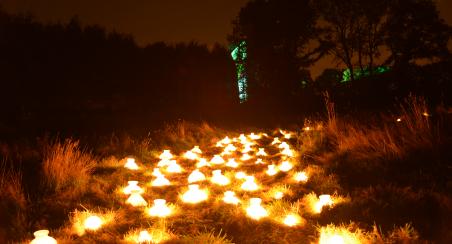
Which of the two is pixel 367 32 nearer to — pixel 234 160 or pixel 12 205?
pixel 234 160

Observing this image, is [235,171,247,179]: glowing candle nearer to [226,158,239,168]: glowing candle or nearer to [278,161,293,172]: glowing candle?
[278,161,293,172]: glowing candle

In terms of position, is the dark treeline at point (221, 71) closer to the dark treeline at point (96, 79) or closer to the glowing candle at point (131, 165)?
the dark treeline at point (96, 79)

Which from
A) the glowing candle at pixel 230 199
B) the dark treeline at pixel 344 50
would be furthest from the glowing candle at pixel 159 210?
the dark treeline at pixel 344 50

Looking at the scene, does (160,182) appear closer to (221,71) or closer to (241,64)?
(221,71)

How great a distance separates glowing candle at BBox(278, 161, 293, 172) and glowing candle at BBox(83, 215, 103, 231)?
149 inches

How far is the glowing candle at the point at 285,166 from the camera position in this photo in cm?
721

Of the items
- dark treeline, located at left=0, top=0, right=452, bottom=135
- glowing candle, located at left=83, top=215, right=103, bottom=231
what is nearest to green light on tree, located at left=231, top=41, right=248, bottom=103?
dark treeline, located at left=0, top=0, right=452, bottom=135

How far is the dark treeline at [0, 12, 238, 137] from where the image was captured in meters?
10.9

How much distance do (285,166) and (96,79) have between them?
848 cm

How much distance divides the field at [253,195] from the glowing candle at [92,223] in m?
0.01

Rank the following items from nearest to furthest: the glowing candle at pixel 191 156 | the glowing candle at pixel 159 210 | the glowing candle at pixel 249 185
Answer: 1. the glowing candle at pixel 159 210
2. the glowing candle at pixel 249 185
3. the glowing candle at pixel 191 156

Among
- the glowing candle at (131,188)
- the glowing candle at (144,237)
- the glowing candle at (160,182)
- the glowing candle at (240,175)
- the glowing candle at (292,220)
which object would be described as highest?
the glowing candle at (131,188)

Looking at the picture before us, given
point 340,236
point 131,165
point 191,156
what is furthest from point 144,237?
point 191,156

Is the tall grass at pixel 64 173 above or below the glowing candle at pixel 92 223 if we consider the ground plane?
above
